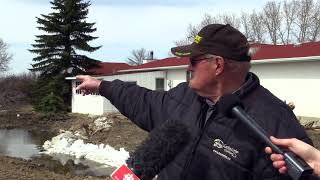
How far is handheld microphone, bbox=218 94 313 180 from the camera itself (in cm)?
247

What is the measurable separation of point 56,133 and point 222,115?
92.5 feet

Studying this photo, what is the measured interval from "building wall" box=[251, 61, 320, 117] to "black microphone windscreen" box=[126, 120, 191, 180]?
22.8 m

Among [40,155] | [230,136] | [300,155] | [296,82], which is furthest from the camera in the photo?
[296,82]

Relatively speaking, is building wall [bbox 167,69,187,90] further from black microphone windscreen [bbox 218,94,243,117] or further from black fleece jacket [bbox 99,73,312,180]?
black microphone windscreen [bbox 218,94,243,117]

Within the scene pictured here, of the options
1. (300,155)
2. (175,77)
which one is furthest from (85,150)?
(300,155)

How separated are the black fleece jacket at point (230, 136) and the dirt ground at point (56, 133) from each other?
8.96 m

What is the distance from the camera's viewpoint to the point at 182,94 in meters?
3.70

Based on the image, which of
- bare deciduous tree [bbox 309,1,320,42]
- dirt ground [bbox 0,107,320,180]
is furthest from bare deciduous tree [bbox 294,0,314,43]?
dirt ground [bbox 0,107,320,180]

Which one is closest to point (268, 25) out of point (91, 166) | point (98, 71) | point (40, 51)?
point (98, 71)

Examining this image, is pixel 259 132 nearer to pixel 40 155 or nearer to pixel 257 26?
pixel 40 155

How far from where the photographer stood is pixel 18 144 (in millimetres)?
23688

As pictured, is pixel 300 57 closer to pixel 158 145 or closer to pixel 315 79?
pixel 315 79

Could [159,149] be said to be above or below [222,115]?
below

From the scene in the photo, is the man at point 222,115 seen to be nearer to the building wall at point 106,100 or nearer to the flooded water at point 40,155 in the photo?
the flooded water at point 40,155
